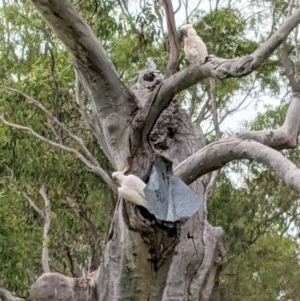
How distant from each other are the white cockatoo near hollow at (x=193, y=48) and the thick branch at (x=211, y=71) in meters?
0.06

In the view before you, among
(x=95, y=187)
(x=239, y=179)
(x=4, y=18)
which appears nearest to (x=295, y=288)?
(x=239, y=179)

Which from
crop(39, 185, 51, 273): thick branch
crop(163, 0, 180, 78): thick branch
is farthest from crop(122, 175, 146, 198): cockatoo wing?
crop(39, 185, 51, 273): thick branch

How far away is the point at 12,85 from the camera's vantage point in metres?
6.13

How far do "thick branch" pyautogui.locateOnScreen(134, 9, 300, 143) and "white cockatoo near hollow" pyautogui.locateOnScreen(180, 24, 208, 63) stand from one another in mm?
57

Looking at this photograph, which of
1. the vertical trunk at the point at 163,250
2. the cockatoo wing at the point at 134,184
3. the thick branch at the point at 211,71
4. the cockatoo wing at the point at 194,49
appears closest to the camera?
the thick branch at the point at 211,71

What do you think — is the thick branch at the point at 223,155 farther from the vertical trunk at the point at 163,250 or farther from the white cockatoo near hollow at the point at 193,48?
the white cockatoo near hollow at the point at 193,48

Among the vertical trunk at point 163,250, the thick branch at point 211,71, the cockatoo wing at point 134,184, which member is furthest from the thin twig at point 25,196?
the cockatoo wing at point 134,184

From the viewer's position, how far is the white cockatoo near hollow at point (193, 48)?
284 cm

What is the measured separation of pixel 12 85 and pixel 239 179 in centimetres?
299

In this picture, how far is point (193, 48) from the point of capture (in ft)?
10.2

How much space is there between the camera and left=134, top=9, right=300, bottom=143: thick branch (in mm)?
2498

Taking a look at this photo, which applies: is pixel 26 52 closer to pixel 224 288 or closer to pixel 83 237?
pixel 83 237

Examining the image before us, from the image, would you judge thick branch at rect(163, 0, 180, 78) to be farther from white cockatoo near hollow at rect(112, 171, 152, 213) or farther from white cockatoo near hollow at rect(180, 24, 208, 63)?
white cockatoo near hollow at rect(112, 171, 152, 213)

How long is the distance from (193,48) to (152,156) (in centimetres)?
52
